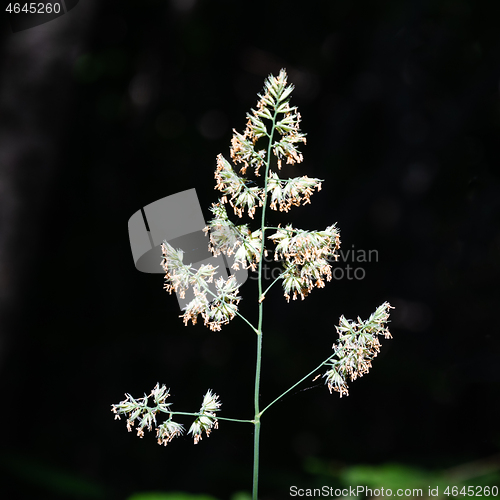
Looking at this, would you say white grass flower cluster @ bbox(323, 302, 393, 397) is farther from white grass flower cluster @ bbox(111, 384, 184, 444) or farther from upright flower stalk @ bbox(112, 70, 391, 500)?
white grass flower cluster @ bbox(111, 384, 184, 444)

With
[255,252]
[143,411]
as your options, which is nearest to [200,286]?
[255,252]

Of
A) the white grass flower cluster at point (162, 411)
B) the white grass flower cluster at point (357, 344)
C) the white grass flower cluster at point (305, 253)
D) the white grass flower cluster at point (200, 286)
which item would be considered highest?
the white grass flower cluster at point (305, 253)

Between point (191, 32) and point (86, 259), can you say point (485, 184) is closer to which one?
point (191, 32)

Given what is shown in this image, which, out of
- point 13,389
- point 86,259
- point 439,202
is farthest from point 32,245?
point 439,202

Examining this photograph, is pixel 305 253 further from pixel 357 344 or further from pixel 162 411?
pixel 162 411

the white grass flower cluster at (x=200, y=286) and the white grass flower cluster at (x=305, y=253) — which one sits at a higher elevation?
the white grass flower cluster at (x=305, y=253)

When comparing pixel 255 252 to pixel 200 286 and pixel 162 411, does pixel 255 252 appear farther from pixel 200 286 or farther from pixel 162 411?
pixel 162 411

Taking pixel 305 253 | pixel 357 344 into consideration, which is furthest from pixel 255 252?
pixel 357 344

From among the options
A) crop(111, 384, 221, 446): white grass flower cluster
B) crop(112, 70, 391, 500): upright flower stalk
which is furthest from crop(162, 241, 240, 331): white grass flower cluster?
crop(111, 384, 221, 446): white grass flower cluster

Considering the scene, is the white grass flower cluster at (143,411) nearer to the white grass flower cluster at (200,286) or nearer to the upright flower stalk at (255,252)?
the upright flower stalk at (255,252)

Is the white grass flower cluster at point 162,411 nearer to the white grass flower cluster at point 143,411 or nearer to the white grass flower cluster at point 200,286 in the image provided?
the white grass flower cluster at point 143,411

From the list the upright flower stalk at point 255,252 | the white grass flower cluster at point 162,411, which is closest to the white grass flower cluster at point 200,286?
the upright flower stalk at point 255,252

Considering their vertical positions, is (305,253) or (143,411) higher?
(305,253)

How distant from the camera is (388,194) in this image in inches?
75.5
